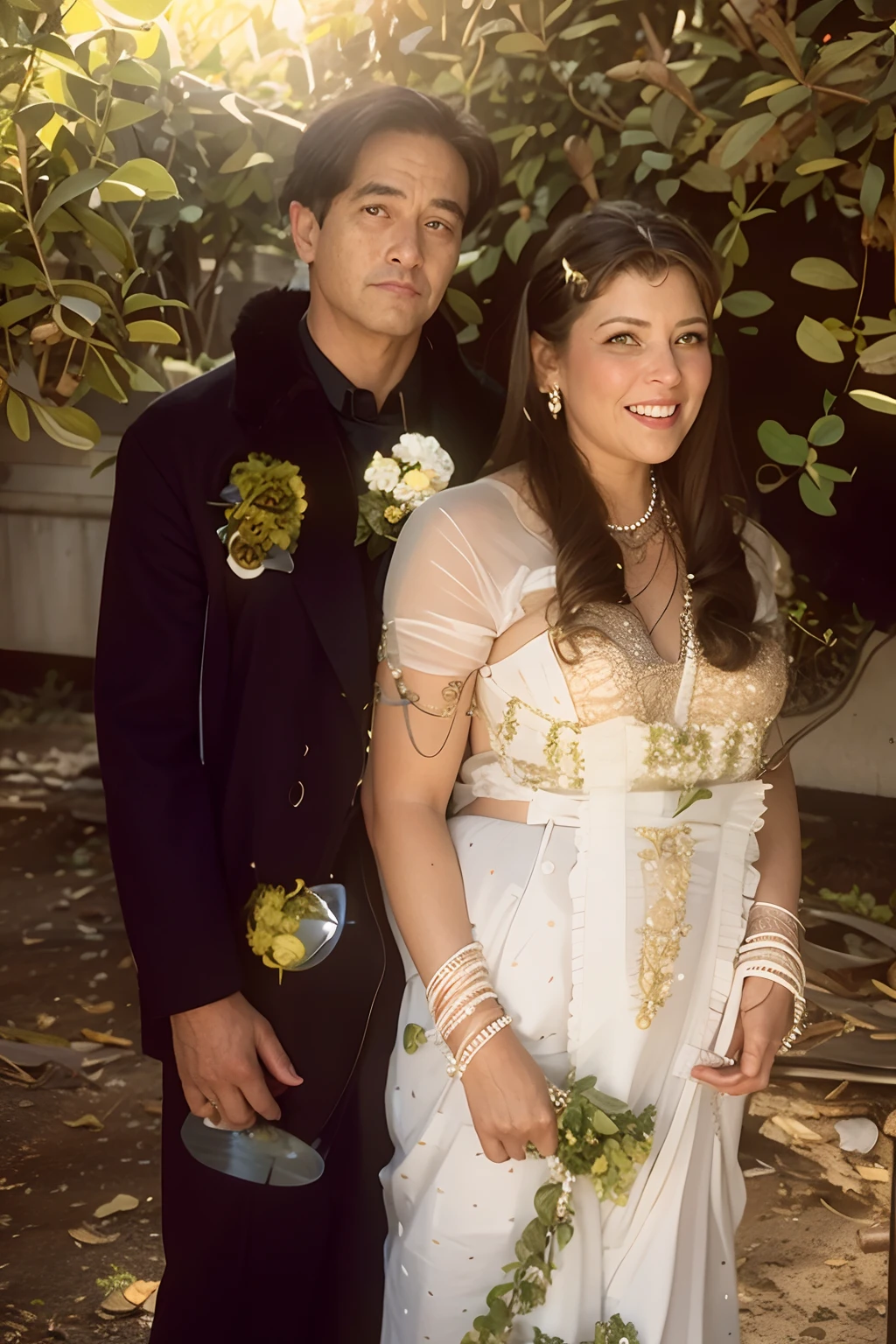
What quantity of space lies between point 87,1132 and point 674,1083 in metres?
1.96

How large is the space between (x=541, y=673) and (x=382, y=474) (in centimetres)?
42

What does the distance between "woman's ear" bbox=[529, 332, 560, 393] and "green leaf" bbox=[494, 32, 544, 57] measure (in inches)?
30.0

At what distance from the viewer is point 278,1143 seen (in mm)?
2096

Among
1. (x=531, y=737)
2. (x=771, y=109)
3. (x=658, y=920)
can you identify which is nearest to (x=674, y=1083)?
(x=658, y=920)

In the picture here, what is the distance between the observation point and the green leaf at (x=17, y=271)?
198cm

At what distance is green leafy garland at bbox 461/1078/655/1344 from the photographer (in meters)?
1.83

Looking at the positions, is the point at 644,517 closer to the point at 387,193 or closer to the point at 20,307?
the point at 387,193

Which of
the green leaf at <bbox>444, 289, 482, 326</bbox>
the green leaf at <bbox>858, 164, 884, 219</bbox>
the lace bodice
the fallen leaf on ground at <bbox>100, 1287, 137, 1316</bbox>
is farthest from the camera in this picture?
the green leaf at <bbox>444, 289, 482, 326</bbox>

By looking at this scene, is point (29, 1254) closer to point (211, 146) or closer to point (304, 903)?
point (304, 903)

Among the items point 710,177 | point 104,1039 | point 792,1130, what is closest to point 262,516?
point 710,177

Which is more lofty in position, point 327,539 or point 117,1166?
point 327,539

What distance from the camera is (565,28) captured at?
9.57 ft

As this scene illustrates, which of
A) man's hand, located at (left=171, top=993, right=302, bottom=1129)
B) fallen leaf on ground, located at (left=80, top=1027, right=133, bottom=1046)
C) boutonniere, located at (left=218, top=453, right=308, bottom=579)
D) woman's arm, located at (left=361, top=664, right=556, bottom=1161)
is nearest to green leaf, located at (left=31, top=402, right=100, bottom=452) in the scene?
boutonniere, located at (left=218, top=453, right=308, bottom=579)

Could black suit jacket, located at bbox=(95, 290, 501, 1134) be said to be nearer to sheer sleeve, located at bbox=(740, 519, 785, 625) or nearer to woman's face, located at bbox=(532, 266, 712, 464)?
woman's face, located at bbox=(532, 266, 712, 464)
